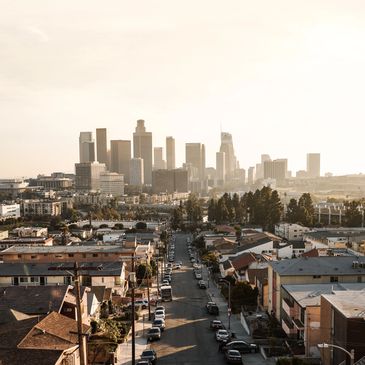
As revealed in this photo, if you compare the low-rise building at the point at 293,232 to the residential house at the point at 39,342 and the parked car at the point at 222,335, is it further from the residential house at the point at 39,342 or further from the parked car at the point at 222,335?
the residential house at the point at 39,342

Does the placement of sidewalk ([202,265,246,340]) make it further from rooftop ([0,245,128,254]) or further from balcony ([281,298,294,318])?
rooftop ([0,245,128,254])

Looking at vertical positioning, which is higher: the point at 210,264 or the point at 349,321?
the point at 349,321

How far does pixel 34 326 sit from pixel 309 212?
70.8m

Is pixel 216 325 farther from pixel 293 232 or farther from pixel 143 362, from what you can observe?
pixel 293 232

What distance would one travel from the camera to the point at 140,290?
44312mm

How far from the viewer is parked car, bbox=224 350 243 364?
83.2 feet

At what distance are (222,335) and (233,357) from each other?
417 cm

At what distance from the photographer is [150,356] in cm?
2573

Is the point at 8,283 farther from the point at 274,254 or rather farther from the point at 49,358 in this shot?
the point at 274,254

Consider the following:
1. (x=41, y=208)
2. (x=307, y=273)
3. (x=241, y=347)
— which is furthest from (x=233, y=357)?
(x=41, y=208)

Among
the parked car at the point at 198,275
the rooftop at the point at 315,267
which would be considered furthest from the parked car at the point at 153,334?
the parked car at the point at 198,275

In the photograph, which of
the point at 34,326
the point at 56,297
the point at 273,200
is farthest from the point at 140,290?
the point at 273,200

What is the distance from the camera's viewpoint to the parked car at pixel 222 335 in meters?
29.1

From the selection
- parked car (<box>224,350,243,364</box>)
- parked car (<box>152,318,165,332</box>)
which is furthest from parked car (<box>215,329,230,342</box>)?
parked car (<box>152,318,165,332</box>)
